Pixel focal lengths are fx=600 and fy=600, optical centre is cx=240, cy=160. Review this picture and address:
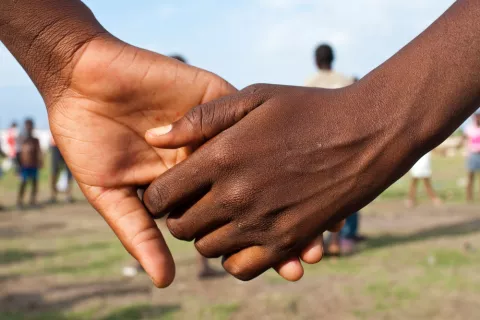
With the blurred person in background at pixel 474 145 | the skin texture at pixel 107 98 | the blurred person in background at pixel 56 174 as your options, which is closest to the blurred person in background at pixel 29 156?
the blurred person in background at pixel 56 174

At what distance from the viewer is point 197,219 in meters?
1.85

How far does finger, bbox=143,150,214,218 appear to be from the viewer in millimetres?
1790

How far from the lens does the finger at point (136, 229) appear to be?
1.85 m

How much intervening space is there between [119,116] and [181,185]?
0.37 meters

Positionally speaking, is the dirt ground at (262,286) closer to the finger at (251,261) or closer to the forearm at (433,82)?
the finger at (251,261)

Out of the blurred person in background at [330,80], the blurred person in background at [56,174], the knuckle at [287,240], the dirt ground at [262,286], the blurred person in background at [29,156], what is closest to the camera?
the knuckle at [287,240]

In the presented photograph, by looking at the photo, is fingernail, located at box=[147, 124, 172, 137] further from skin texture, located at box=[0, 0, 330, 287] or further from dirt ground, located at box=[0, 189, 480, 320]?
dirt ground, located at box=[0, 189, 480, 320]

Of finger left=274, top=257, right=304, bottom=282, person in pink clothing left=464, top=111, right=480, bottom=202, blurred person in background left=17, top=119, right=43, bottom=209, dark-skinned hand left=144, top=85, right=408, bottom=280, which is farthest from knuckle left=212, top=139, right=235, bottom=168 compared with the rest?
blurred person in background left=17, top=119, right=43, bottom=209

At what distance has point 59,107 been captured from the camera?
6.52ft

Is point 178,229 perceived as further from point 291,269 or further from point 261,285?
point 261,285

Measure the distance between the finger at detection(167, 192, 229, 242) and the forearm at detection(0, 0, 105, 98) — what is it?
581 millimetres

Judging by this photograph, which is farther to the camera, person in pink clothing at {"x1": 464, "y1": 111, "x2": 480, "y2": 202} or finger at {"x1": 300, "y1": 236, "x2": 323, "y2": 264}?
person in pink clothing at {"x1": 464, "y1": 111, "x2": 480, "y2": 202}

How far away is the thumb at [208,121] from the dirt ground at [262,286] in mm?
3072

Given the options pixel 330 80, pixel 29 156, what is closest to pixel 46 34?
pixel 330 80
